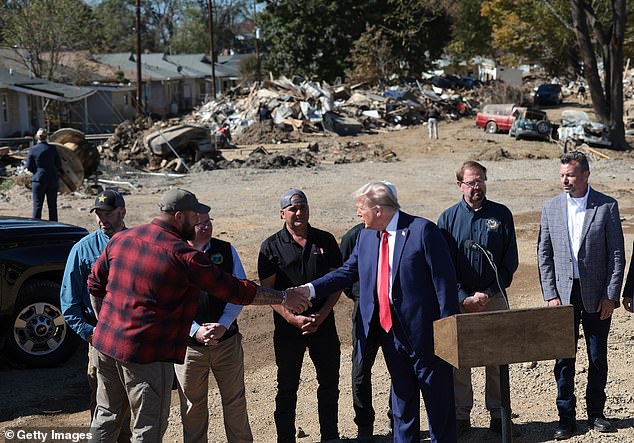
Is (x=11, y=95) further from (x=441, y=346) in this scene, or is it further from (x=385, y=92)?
(x=441, y=346)

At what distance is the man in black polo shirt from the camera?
632 centimetres

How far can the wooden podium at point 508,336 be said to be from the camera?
466cm

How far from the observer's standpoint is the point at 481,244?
639 cm

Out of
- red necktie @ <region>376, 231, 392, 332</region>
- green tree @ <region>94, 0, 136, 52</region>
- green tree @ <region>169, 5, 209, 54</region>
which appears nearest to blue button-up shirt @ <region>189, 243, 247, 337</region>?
red necktie @ <region>376, 231, 392, 332</region>

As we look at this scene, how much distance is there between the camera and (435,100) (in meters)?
50.0

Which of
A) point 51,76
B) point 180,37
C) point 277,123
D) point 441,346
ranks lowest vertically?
point 441,346

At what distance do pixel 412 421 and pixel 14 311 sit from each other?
4476 millimetres

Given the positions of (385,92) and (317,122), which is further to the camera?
(385,92)

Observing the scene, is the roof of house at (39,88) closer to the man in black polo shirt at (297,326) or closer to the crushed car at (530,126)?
the crushed car at (530,126)

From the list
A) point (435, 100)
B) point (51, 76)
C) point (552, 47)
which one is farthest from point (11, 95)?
point (552, 47)

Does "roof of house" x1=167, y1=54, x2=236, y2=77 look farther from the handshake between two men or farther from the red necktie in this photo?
the red necktie

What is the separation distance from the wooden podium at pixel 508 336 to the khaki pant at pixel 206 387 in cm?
167

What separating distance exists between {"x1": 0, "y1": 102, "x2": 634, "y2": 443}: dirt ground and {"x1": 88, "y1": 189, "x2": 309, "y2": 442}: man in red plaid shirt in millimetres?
1902

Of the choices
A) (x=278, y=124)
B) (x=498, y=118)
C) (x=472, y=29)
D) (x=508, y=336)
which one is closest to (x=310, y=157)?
(x=278, y=124)
